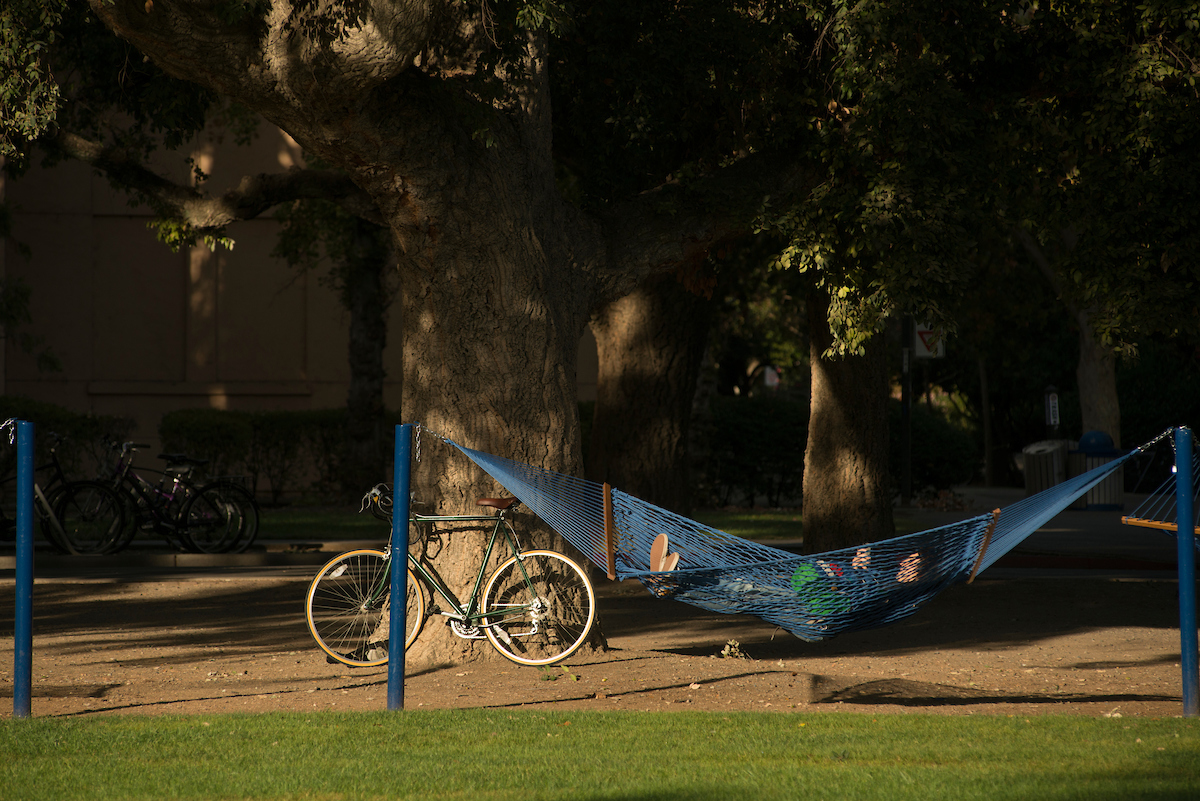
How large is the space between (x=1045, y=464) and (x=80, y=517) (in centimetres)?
1516

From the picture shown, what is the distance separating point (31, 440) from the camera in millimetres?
5594

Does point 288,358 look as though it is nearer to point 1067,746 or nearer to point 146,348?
point 146,348

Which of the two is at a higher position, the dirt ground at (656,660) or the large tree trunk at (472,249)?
the large tree trunk at (472,249)

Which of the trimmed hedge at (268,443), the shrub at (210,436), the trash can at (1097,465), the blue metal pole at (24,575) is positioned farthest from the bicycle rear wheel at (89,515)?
the trash can at (1097,465)

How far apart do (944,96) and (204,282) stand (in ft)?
57.9

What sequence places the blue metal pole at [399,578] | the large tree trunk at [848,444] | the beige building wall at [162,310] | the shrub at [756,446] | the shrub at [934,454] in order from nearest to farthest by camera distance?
1. the blue metal pole at [399,578]
2. the large tree trunk at [848,444]
3. the shrub at [756,446]
4. the shrub at [934,454]
5. the beige building wall at [162,310]

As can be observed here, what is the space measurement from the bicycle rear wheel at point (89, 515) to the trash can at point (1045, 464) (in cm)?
1454

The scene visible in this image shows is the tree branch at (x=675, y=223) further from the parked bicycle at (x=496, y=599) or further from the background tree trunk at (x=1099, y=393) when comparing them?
the background tree trunk at (x=1099, y=393)

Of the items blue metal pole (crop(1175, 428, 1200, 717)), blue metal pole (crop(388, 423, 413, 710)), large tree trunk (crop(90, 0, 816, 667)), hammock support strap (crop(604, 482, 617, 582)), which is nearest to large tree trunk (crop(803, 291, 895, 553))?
large tree trunk (crop(90, 0, 816, 667))

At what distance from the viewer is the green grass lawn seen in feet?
14.3

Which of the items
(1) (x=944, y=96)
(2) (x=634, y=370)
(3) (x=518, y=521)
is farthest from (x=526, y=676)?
(2) (x=634, y=370)

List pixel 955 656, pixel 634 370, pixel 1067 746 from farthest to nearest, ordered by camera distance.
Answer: pixel 634 370 → pixel 955 656 → pixel 1067 746

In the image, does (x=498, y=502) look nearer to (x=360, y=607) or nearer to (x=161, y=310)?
(x=360, y=607)

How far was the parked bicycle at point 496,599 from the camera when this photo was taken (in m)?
6.97
